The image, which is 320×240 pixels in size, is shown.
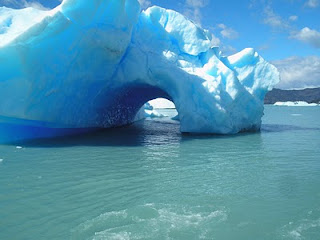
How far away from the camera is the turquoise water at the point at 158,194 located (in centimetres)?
334

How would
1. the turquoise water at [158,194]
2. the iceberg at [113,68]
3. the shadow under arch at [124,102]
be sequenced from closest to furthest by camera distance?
the turquoise water at [158,194]
the iceberg at [113,68]
the shadow under arch at [124,102]

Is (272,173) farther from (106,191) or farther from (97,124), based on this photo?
(97,124)

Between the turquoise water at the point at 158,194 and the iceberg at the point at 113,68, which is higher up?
the iceberg at the point at 113,68

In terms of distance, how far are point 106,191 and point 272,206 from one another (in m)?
2.24

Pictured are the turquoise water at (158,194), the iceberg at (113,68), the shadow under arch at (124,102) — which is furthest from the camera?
the shadow under arch at (124,102)

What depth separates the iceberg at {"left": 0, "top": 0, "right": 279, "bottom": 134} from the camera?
821 centimetres

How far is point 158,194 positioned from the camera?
4.47 meters

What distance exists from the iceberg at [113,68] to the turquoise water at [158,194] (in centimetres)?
192

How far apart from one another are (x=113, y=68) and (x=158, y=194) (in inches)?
267

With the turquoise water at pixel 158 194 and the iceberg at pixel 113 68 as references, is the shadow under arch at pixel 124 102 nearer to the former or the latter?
the iceberg at pixel 113 68

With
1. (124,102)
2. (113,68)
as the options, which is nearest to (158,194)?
(113,68)

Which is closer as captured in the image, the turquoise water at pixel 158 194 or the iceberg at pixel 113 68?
the turquoise water at pixel 158 194

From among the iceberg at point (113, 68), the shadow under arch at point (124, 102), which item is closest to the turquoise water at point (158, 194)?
the iceberg at point (113, 68)

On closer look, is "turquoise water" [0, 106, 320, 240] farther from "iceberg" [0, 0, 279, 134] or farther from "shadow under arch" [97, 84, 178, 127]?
"shadow under arch" [97, 84, 178, 127]
